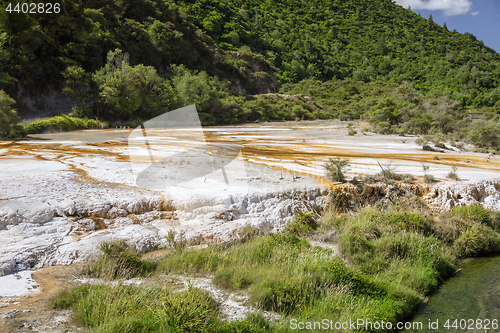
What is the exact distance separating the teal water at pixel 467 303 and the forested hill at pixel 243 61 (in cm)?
2132

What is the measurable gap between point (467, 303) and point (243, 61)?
207 feet

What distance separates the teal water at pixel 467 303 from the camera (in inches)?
236

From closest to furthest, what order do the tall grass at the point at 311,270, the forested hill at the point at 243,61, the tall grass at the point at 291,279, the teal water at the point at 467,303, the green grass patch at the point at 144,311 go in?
the green grass patch at the point at 144,311, the tall grass at the point at 311,270, the tall grass at the point at 291,279, the teal water at the point at 467,303, the forested hill at the point at 243,61

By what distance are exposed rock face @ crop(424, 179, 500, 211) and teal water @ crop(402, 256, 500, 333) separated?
8.14 ft

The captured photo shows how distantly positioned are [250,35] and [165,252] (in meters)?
92.0

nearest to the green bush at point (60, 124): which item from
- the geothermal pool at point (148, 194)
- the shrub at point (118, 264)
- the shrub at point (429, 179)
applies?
the geothermal pool at point (148, 194)

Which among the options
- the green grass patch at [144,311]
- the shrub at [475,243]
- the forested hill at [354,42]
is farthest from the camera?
the forested hill at [354,42]

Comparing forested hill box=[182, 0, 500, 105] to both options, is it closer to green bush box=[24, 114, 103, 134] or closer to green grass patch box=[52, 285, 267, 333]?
green bush box=[24, 114, 103, 134]

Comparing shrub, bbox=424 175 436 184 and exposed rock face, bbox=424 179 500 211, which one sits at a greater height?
shrub, bbox=424 175 436 184

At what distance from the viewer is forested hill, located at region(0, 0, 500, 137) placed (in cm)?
2942

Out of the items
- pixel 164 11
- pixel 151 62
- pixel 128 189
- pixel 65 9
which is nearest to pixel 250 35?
pixel 164 11

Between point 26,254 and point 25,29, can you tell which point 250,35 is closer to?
point 25,29

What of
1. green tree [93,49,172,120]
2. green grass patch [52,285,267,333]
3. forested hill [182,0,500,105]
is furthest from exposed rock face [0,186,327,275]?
forested hill [182,0,500,105]

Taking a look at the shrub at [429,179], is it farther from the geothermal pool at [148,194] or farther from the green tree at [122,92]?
the green tree at [122,92]
